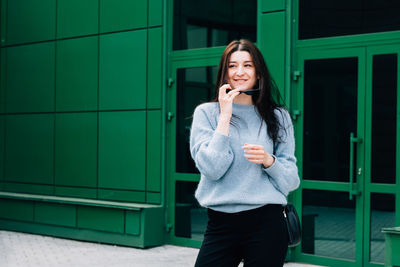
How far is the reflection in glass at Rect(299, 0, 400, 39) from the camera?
6137 mm

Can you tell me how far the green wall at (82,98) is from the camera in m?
8.17

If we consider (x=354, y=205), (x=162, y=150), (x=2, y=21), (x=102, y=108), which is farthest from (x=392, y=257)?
(x=2, y=21)

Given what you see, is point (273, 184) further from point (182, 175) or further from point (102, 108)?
point (102, 108)

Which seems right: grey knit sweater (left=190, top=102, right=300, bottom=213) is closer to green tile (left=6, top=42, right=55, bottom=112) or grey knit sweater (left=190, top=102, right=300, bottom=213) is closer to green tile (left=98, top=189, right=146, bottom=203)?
green tile (left=98, top=189, right=146, bottom=203)

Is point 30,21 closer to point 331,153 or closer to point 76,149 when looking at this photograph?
point 76,149

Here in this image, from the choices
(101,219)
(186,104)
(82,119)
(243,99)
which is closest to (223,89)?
(243,99)

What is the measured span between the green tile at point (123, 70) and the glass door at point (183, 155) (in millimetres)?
496

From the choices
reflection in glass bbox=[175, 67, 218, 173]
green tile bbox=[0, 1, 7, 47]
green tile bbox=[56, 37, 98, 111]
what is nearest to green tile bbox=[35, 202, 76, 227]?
green tile bbox=[56, 37, 98, 111]

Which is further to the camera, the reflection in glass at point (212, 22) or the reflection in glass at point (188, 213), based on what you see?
the reflection in glass at point (188, 213)

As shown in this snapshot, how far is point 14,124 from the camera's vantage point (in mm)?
9898

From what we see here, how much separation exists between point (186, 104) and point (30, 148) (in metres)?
3.13

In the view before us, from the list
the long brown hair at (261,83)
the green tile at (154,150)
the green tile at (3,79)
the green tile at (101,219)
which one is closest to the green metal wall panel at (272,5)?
the green tile at (154,150)

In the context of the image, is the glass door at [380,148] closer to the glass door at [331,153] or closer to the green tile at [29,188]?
the glass door at [331,153]

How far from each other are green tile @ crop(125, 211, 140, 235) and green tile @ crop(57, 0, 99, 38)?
111 inches
